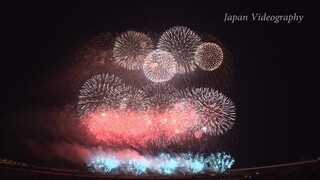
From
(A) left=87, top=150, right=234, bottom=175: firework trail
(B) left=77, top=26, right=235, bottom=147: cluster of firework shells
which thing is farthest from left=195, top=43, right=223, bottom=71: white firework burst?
(A) left=87, top=150, right=234, bottom=175: firework trail

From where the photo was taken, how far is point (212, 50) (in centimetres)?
2055

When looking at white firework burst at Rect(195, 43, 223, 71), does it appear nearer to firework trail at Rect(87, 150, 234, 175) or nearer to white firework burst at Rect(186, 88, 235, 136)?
white firework burst at Rect(186, 88, 235, 136)

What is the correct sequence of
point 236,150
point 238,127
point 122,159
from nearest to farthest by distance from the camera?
1. point 122,159
2. point 236,150
3. point 238,127

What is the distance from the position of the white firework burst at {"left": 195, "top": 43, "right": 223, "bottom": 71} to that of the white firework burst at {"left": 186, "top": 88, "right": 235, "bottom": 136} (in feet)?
5.05

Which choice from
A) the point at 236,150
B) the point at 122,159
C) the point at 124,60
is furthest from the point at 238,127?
the point at 124,60

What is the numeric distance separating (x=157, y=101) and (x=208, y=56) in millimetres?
3806

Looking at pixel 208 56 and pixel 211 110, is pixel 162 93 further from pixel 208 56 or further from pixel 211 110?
pixel 208 56

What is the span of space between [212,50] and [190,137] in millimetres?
5281

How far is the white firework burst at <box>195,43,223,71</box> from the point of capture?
2045 centimetres

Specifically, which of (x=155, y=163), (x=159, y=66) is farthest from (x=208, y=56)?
(x=155, y=163)

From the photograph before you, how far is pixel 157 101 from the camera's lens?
71.0 ft

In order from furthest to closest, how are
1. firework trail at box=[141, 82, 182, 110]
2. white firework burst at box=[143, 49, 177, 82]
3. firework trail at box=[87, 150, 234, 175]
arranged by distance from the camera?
firework trail at box=[87, 150, 234, 175]
firework trail at box=[141, 82, 182, 110]
white firework burst at box=[143, 49, 177, 82]

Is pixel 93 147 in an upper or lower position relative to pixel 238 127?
lower

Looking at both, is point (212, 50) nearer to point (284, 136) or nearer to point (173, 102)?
point (173, 102)
